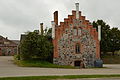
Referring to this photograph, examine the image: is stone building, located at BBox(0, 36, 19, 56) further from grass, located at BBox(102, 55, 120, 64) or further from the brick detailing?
the brick detailing

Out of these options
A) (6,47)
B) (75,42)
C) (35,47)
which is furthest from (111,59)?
(6,47)

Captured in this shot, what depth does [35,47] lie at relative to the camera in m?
43.9

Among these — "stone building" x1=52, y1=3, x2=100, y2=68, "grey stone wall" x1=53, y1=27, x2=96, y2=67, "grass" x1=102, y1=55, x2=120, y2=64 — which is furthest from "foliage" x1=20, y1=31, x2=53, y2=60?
"grass" x1=102, y1=55, x2=120, y2=64

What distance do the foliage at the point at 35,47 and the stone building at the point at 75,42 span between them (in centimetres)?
233

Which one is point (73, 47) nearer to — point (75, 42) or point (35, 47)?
point (75, 42)

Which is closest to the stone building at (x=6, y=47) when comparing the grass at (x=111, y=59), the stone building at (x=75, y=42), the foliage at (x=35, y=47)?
the grass at (x=111, y=59)

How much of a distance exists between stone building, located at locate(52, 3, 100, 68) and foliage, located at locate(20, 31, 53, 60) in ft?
7.64

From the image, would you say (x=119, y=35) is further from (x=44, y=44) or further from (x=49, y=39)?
(x=44, y=44)

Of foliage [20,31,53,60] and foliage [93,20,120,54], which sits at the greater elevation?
foliage [93,20,120,54]

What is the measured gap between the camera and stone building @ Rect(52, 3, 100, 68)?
154ft

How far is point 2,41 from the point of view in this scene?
96.6 metres

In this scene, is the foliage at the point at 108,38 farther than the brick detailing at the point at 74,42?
Yes

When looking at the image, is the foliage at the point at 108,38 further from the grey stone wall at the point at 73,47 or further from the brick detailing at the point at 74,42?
the grey stone wall at the point at 73,47

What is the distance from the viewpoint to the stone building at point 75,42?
46812 mm
